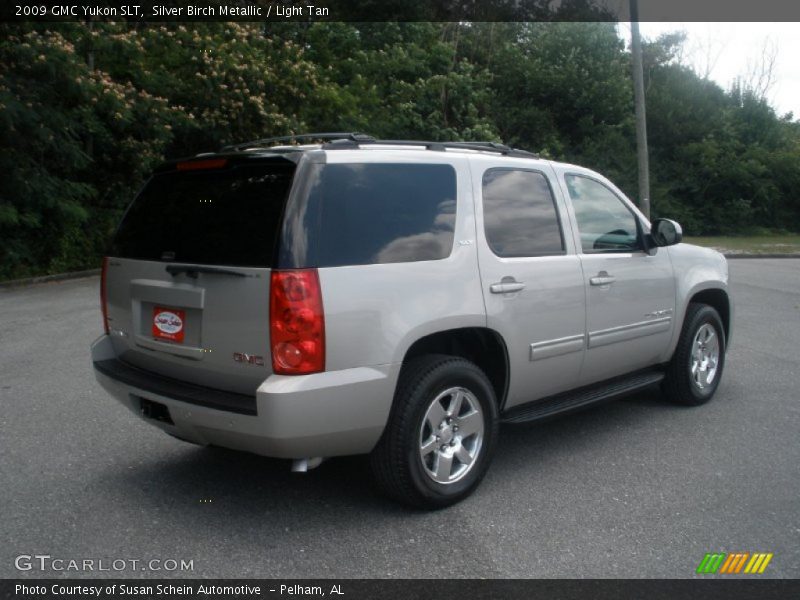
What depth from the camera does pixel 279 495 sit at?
432 cm

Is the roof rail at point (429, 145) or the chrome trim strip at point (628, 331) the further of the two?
the chrome trim strip at point (628, 331)

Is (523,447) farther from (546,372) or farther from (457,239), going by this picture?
(457,239)

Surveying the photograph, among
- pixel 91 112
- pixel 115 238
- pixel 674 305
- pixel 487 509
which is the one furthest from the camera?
pixel 91 112

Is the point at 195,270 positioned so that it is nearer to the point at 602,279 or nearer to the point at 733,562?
the point at 602,279

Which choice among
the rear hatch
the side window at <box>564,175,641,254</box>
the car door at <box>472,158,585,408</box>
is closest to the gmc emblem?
the rear hatch

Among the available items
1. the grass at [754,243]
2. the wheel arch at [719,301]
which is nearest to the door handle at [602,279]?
the wheel arch at [719,301]

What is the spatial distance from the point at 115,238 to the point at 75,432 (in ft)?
5.39

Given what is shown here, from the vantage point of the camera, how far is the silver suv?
3.60 metres

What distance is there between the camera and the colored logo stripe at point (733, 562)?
346 centimetres

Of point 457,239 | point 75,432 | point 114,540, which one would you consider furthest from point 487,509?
point 75,432

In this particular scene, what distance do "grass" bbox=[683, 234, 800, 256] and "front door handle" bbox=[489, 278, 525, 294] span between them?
21.5 meters

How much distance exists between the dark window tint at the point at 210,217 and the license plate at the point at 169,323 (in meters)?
0.27

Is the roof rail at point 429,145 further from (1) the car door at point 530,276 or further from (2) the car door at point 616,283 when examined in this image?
(2) the car door at point 616,283

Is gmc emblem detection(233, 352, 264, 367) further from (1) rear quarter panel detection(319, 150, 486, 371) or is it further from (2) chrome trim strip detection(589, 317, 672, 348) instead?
(2) chrome trim strip detection(589, 317, 672, 348)
